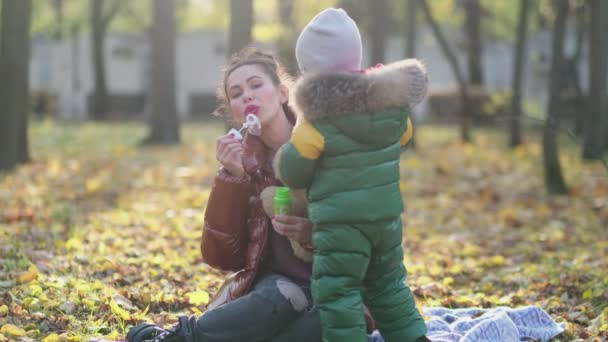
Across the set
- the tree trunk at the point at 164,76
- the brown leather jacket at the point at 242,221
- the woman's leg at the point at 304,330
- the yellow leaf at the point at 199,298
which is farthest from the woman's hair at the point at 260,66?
the tree trunk at the point at 164,76

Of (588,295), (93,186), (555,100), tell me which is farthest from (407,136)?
(555,100)

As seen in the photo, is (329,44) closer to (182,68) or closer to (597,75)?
(597,75)

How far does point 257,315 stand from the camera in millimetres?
3545

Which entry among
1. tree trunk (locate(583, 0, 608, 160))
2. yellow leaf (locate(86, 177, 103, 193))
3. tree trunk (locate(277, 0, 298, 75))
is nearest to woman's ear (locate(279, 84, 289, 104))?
yellow leaf (locate(86, 177, 103, 193))

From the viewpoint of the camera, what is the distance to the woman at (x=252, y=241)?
354 centimetres

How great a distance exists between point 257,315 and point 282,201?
522mm

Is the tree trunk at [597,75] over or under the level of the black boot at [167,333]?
over

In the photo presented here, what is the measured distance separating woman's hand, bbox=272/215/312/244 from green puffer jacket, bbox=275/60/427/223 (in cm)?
17

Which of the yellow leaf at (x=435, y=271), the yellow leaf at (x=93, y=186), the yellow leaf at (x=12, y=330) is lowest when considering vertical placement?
the yellow leaf at (x=93, y=186)

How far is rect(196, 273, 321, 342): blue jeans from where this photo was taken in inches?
139

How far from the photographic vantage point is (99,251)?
5.89 m

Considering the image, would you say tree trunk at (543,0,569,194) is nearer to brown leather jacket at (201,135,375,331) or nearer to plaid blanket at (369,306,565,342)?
plaid blanket at (369,306,565,342)

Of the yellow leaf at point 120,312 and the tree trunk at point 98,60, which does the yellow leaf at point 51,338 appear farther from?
the tree trunk at point 98,60

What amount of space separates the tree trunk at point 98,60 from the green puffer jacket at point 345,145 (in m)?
25.8
